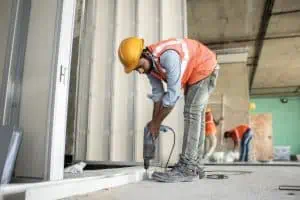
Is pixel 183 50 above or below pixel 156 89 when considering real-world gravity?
above

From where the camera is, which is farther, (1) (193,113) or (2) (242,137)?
(2) (242,137)

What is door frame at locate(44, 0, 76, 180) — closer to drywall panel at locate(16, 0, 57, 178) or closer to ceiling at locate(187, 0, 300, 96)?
drywall panel at locate(16, 0, 57, 178)

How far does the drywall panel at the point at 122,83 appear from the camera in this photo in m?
3.96

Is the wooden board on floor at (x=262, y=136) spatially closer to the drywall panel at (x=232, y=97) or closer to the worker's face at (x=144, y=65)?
the drywall panel at (x=232, y=97)

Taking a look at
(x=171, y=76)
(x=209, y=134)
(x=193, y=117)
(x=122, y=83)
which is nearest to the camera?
(x=171, y=76)

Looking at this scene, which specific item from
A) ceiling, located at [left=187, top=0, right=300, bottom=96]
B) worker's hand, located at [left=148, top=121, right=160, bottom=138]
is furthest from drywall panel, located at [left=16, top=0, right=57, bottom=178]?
ceiling, located at [left=187, top=0, right=300, bottom=96]

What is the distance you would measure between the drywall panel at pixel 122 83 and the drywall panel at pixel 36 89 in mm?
2439

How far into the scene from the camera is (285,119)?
1442 centimetres

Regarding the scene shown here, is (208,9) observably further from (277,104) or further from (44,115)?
(277,104)

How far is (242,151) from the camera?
301 inches

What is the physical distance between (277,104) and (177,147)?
12.6m

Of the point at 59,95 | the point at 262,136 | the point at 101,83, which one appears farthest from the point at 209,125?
the point at 262,136

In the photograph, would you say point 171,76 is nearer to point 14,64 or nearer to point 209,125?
point 14,64

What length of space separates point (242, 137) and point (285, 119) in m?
8.20
